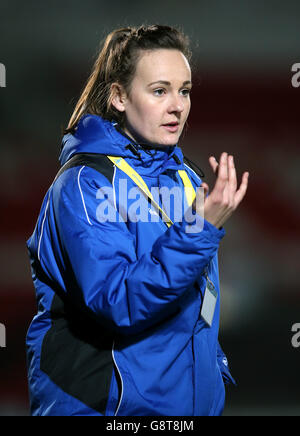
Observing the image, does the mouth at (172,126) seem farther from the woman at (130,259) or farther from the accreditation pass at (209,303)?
the accreditation pass at (209,303)

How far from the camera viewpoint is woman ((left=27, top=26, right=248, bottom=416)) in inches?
48.6

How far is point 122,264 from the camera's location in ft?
4.16

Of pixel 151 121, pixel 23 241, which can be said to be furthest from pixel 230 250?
pixel 151 121

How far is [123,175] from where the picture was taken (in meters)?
1.41

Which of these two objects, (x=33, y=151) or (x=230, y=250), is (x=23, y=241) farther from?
(x=230, y=250)

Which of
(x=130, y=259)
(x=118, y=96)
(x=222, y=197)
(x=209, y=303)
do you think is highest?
(x=118, y=96)

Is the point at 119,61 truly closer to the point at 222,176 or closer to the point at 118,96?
the point at 118,96

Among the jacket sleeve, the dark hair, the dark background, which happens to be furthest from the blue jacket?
the dark background

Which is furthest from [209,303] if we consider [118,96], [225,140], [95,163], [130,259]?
[225,140]

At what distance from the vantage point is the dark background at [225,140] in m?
2.99

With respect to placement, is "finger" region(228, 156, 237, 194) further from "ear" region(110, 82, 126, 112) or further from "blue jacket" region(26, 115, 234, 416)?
"ear" region(110, 82, 126, 112)

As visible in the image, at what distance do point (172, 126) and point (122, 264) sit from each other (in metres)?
0.41

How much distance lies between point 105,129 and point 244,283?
1.81 m

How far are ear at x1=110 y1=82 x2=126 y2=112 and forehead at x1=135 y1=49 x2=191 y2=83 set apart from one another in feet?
0.22
